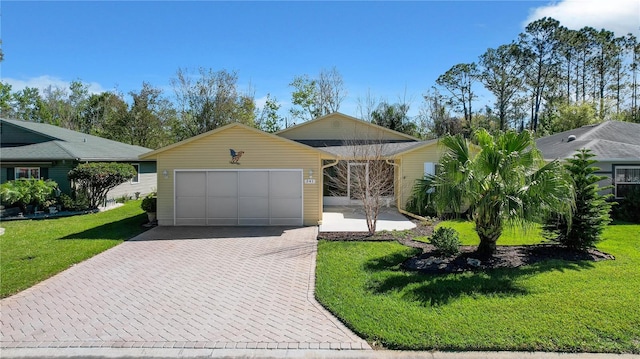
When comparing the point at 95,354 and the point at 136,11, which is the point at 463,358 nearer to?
the point at 95,354

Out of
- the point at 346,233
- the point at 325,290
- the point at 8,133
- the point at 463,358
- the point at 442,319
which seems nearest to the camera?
the point at 463,358

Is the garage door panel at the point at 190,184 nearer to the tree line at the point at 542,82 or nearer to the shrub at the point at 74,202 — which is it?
the shrub at the point at 74,202

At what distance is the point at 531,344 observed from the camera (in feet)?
15.2

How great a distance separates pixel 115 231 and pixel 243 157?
5156 millimetres

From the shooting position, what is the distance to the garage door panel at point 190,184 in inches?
534

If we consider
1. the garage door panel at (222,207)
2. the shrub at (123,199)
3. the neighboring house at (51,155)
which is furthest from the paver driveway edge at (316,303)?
the shrub at (123,199)

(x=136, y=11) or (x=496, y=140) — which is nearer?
(x=496, y=140)

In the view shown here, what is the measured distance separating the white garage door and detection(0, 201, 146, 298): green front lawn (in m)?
2.15

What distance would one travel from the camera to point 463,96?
40156 mm

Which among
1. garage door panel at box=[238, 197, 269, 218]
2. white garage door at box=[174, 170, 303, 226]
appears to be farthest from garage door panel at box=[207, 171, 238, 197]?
garage door panel at box=[238, 197, 269, 218]

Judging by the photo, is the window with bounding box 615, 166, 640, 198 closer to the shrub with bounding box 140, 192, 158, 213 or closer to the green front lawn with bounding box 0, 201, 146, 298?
the shrub with bounding box 140, 192, 158, 213

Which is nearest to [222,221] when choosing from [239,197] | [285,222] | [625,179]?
[239,197]

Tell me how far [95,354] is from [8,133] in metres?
22.0

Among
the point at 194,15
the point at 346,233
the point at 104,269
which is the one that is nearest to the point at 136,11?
the point at 194,15
